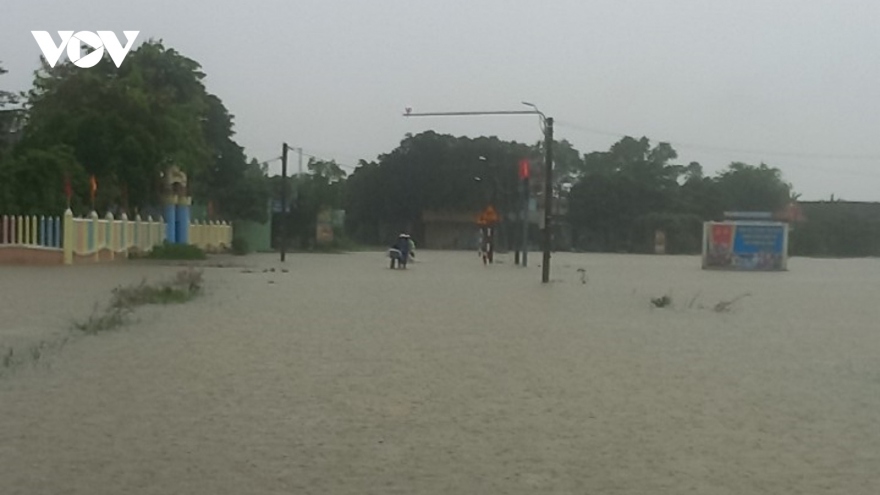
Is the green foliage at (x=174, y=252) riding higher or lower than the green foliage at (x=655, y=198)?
lower

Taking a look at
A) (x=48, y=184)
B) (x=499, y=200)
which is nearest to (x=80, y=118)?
(x=48, y=184)

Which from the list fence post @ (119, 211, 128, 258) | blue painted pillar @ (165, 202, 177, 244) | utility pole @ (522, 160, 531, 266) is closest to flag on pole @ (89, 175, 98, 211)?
fence post @ (119, 211, 128, 258)

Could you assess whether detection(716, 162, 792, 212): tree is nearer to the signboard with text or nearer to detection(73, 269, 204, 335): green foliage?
the signboard with text

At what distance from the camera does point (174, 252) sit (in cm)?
5019

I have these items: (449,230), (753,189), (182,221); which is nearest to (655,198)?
(753,189)

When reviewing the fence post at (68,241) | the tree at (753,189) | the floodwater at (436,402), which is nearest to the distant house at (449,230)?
the tree at (753,189)

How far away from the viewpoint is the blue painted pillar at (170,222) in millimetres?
57531

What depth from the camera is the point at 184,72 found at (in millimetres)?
60438

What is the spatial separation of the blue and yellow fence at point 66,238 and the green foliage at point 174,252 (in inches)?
34.9

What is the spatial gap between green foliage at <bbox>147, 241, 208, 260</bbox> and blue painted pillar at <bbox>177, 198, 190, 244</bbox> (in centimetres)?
745

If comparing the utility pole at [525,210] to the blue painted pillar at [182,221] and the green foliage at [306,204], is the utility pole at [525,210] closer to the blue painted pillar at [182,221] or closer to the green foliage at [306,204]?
the blue painted pillar at [182,221]

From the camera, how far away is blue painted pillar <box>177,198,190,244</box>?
59.3 m

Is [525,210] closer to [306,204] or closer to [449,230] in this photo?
[306,204]

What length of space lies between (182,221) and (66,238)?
1862cm
